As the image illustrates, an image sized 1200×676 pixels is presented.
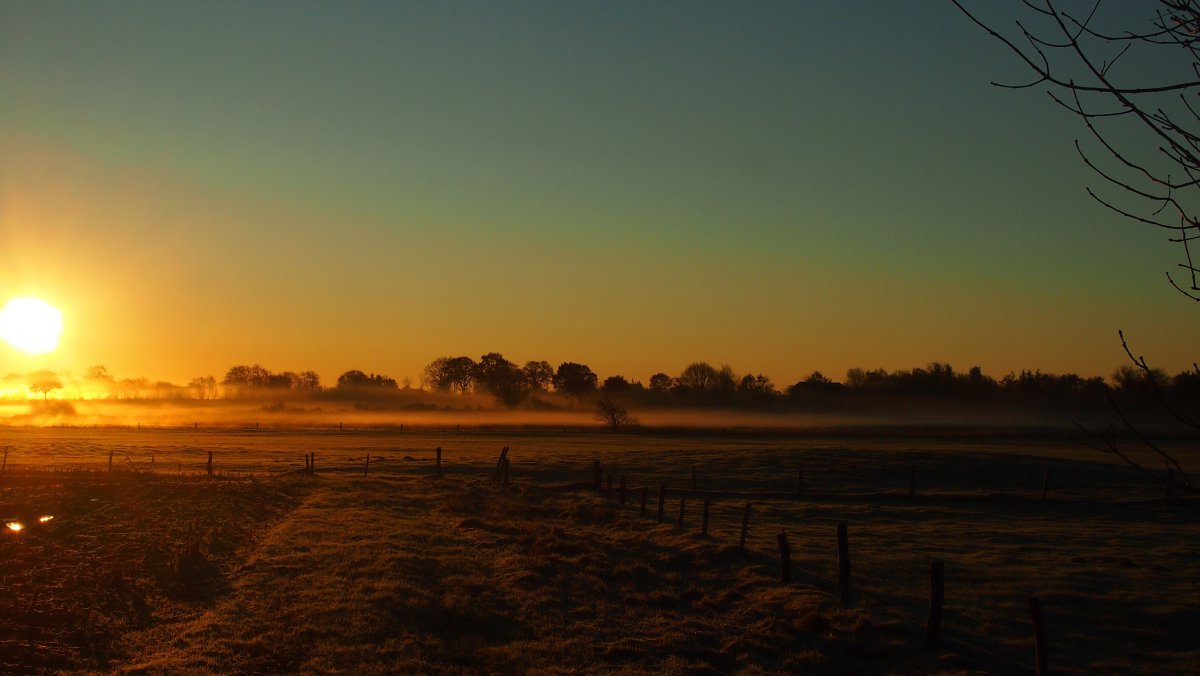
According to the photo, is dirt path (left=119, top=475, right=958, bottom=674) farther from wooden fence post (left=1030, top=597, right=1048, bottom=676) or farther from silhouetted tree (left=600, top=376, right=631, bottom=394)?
silhouetted tree (left=600, top=376, right=631, bottom=394)

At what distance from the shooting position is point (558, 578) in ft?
68.6

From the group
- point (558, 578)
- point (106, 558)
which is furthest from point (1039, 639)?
point (106, 558)

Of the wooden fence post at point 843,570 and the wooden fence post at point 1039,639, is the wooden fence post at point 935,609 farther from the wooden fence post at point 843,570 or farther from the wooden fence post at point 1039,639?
the wooden fence post at point 843,570

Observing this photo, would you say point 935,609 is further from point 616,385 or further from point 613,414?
point 616,385

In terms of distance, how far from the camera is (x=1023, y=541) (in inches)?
1168

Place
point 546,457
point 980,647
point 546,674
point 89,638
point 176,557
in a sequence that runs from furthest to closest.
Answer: point 546,457, point 176,557, point 980,647, point 89,638, point 546,674

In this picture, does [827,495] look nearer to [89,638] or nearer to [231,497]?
[231,497]

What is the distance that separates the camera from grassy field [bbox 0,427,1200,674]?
15.0m

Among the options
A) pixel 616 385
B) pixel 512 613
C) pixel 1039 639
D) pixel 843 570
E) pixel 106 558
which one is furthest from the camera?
pixel 616 385

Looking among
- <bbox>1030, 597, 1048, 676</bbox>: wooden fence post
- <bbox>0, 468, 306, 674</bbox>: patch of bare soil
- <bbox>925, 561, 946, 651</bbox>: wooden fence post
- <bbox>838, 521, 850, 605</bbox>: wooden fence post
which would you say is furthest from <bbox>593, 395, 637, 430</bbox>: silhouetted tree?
<bbox>1030, 597, 1048, 676</bbox>: wooden fence post

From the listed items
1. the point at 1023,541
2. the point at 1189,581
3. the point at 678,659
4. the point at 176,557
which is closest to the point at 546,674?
the point at 678,659

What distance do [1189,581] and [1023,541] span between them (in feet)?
24.5

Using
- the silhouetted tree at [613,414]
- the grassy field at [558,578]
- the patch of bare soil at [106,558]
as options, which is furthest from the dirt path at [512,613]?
the silhouetted tree at [613,414]

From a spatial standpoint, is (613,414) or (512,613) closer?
(512,613)
